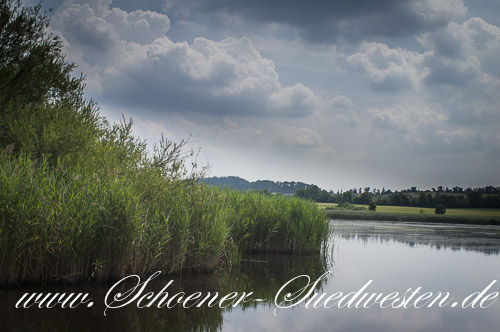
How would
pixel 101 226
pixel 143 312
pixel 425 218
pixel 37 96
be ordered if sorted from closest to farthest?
pixel 143 312, pixel 101 226, pixel 37 96, pixel 425 218

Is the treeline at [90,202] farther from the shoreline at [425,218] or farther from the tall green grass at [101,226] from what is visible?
the shoreline at [425,218]

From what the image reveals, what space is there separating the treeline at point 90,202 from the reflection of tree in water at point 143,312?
430mm

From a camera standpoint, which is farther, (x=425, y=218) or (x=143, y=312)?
(x=425, y=218)

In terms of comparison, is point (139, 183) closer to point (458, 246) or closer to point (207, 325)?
point (207, 325)

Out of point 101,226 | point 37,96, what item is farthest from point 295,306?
point 37,96

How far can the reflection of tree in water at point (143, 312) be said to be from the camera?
273 inches

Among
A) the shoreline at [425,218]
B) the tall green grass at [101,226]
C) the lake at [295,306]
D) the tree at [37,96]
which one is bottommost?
the lake at [295,306]

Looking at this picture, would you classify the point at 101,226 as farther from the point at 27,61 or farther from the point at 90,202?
the point at 27,61

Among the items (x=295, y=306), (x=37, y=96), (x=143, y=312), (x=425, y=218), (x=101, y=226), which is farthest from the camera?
(x=425, y=218)

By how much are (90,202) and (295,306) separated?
15.2ft

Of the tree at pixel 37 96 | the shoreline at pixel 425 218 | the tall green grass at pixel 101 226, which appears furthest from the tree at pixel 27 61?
the shoreline at pixel 425 218

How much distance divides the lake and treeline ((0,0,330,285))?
0.53 meters

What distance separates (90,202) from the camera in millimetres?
8906

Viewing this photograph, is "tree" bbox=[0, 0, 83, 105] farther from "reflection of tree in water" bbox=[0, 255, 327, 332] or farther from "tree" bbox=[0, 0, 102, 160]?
"reflection of tree in water" bbox=[0, 255, 327, 332]
